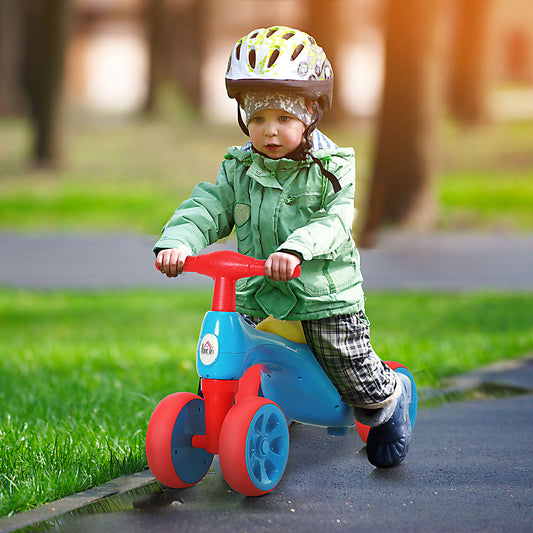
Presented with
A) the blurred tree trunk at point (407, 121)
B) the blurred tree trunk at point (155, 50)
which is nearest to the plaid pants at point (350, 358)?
the blurred tree trunk at point (407, 121)

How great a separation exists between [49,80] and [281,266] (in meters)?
17.5

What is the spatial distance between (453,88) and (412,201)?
13084 millimetres

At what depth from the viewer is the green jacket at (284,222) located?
11.6 feet

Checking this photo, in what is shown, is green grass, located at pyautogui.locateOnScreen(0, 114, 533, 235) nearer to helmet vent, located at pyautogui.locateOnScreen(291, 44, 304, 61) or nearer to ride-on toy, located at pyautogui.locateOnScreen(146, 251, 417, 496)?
ride-on toy, located at pyautogui.locateOnScreen(146, 251, 417, 496)

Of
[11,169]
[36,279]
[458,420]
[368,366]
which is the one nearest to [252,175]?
[368,366]

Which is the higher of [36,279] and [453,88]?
[453,88]

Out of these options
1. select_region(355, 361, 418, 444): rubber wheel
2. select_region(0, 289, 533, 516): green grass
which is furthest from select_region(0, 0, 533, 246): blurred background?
select_region(355, 361, 418, 444): rubber wheel

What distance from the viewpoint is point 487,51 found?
1005 inches

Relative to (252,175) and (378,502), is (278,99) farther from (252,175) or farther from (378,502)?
(378,502)

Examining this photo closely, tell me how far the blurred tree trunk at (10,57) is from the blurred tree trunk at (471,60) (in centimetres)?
1275

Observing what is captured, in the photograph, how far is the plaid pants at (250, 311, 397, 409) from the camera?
3.62 m

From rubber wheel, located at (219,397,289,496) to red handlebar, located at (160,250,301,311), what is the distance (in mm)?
391

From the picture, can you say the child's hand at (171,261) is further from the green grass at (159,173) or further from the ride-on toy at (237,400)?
the green grass at (159,173)

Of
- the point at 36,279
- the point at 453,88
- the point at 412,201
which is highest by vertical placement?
the point at 453,88
